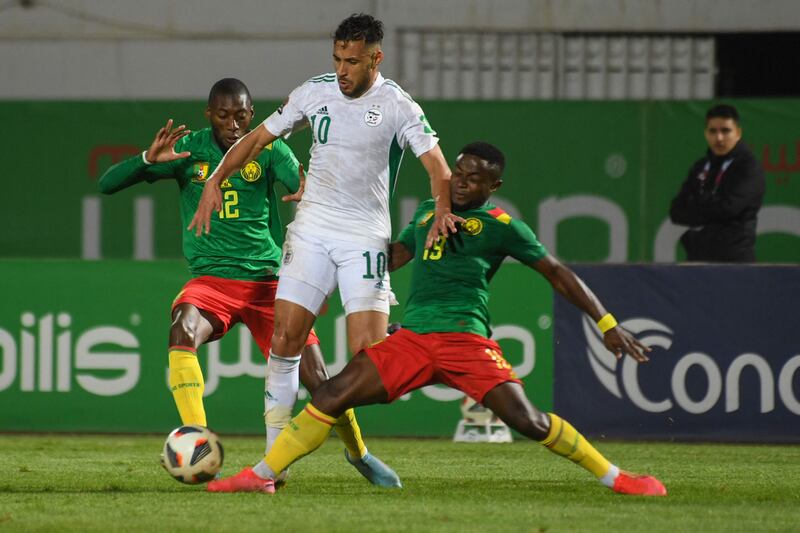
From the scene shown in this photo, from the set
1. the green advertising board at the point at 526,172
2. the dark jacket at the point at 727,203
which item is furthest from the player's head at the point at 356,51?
the green advertising board at the point at 526,172

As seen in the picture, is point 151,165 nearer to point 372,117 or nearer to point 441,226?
point 372,117

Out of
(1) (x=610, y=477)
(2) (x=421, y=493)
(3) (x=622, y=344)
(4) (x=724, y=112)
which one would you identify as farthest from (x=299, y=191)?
(4) (x=724, y=112)

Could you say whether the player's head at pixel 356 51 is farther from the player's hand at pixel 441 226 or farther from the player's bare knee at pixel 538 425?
the player's bare knee at pixel 538 425

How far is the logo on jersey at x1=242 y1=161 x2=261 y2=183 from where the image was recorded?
838 cm

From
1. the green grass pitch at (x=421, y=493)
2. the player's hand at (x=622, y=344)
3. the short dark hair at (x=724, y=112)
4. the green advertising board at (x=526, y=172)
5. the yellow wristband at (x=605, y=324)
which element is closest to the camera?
the green grass pitch at (x=421, y=493)

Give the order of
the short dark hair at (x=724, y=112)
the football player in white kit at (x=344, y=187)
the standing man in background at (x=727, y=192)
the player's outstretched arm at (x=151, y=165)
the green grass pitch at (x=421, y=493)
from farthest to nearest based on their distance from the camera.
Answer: the standing man in background at (x=727, y=192) → the short dark hair at (x=724, y=112) → the player's outstretched arm at (x=151, y=165) → the football player in white kit at (x=344, y=187) → the green grass pitch at (x=421, y=493)

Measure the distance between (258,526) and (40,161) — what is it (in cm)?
909

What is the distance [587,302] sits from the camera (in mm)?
7105

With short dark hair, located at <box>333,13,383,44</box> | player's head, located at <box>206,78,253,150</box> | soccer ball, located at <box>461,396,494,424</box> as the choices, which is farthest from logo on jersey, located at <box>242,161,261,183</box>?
soccer ball, located at <box>461,396,494,424</box>

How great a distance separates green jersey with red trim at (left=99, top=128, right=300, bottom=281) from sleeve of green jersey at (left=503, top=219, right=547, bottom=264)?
1.62 meters

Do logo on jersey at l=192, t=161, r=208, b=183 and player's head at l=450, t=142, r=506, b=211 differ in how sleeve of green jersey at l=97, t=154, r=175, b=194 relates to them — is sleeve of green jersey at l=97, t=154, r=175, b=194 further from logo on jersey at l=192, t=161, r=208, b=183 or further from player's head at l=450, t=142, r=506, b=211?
player's head at l=450, t=142, r=506, b=211

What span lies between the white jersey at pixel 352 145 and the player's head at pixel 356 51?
0.12 meters

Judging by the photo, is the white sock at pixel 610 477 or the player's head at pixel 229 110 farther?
the player's head at pixel 229 110

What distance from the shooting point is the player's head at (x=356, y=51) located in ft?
24.3
